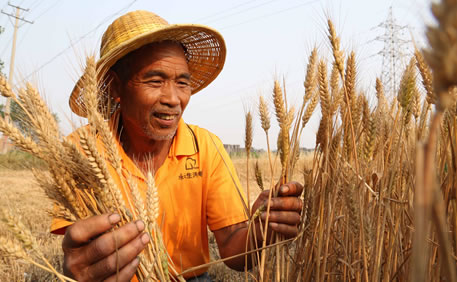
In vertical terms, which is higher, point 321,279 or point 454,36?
point 454,36

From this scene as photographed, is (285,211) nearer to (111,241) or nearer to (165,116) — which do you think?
(111,241)

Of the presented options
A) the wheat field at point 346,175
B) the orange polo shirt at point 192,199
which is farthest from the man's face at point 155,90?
the wheat field at point 346,175

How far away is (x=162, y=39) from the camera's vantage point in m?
1.91

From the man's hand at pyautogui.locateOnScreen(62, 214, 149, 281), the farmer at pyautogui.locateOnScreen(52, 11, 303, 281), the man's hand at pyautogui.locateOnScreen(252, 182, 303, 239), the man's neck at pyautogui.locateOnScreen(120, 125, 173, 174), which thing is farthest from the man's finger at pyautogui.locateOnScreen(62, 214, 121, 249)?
the man's neck at pyautogui.locateOnScreen(120, 125, 173, 174)

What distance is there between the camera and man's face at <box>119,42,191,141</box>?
1.82 metres

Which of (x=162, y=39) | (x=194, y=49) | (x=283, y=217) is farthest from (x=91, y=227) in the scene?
(x=194, y=49)

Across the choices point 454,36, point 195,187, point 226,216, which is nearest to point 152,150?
point 195,187

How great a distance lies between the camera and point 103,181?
2.69ft

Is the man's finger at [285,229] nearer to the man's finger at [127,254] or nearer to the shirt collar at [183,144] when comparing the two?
the man's finger at [127,254]

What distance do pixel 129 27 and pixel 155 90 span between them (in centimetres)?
39

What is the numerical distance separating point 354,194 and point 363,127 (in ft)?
1.05

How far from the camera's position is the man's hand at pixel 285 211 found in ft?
3.56

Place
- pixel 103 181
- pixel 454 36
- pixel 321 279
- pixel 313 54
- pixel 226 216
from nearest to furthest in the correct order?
1. pixel 454 36
2. pixel 103 181
3. pixel 321 279
4. pixel 313 54
5. pixel 226 216

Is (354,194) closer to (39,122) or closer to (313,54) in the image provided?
(313,54)
